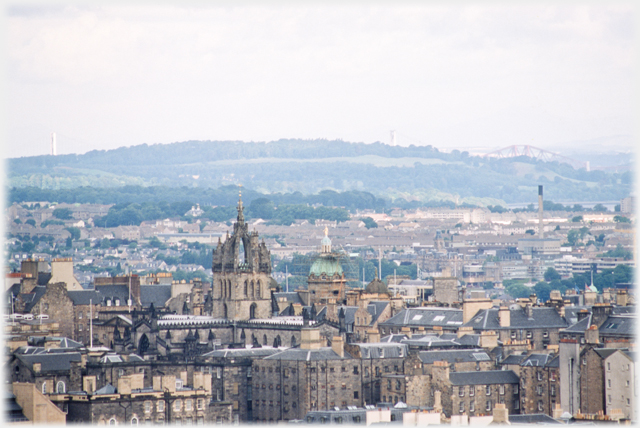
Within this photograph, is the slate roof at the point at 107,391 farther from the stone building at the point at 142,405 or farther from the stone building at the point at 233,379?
the stone building at the point at 233,379

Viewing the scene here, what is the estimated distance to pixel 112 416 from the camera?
7906 centimetres

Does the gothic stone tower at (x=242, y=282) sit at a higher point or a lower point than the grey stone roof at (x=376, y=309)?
higher

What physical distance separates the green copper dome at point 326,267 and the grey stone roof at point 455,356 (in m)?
41.8

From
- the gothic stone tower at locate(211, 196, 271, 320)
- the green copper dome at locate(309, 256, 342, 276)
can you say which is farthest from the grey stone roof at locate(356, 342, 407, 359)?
the green copper dome at locate(309, 256, 342, 276)

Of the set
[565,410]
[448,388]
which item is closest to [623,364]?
[565,410]

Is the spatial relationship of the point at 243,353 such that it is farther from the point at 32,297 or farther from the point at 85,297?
the point at 85,297

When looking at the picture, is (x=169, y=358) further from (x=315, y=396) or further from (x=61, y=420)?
(x=61, y=420)

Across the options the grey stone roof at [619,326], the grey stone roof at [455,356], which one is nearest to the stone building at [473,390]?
the grey stone roof at [455,356]

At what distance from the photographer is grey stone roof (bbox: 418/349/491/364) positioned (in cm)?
9750

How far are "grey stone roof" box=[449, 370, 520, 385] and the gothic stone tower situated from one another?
3242 cm

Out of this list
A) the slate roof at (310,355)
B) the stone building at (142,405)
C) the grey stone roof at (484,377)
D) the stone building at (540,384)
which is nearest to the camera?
the stone building at (142,405)

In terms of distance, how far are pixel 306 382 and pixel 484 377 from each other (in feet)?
32.5

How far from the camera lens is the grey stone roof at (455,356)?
9750cm

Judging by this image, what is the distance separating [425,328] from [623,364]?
108 ft
